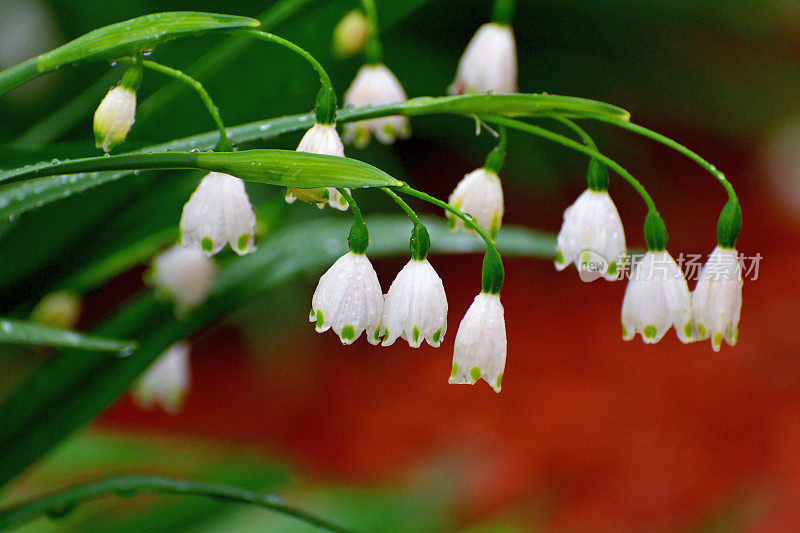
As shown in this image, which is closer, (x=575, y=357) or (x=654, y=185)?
(x=575, y=357)

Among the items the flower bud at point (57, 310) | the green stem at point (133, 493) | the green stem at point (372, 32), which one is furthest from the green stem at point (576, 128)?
the flower bud at point (57, 310)

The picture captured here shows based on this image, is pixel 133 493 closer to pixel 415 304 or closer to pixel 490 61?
pixel 415 304

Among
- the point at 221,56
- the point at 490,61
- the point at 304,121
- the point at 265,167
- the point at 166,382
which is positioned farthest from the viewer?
the point at 166,382

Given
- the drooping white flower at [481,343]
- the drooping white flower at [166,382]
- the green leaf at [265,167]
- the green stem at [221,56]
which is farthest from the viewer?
the drooping white flower at [166,382]

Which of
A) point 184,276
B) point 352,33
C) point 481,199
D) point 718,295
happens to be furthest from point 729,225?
point 184,276

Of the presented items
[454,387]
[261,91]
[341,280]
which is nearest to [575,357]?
[454,387]

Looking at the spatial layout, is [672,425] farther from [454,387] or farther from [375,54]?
[375,54]

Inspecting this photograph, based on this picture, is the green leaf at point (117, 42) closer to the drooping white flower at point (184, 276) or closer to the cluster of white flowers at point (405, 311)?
the cluster of white flowers at point (405, 311)
